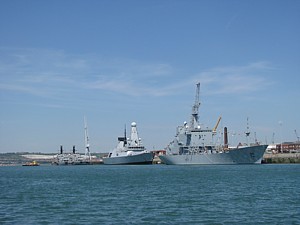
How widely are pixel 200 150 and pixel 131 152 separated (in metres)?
36.4

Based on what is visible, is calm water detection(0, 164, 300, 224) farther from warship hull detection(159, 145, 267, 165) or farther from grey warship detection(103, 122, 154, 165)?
grey warship detection(103, 122, 154, 165)

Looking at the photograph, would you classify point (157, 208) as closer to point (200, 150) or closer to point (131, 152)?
point (200, 150)

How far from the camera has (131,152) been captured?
157875 millimetres

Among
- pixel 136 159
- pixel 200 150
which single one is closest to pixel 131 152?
pixel 136 159

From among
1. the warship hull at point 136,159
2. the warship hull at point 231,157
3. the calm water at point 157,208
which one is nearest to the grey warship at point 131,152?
the warship hull at point 136,159

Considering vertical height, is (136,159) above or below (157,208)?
above

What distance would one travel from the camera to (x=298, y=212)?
29.8 meters

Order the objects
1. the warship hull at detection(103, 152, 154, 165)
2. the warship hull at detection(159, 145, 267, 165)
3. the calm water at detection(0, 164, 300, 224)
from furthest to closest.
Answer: the warship hull at detection(103, 152, 154, 165)
the warship hull at detection(159, 145, 267, 165)
the calm water at detection(0, 164, 300, 224)

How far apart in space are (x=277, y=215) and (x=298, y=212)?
189cm

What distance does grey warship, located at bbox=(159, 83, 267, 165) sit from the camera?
11596cm

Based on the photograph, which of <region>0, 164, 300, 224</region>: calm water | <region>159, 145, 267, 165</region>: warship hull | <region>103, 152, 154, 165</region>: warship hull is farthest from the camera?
<region>103, 152, 154, 165</region>: warship hull

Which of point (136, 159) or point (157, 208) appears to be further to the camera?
point (136, 159)

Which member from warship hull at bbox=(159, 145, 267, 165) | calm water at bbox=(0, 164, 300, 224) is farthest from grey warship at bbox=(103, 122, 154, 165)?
calm water at bbox=(0, 164, 300, 224)

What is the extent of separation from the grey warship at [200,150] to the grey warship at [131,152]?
16316 millimetres
